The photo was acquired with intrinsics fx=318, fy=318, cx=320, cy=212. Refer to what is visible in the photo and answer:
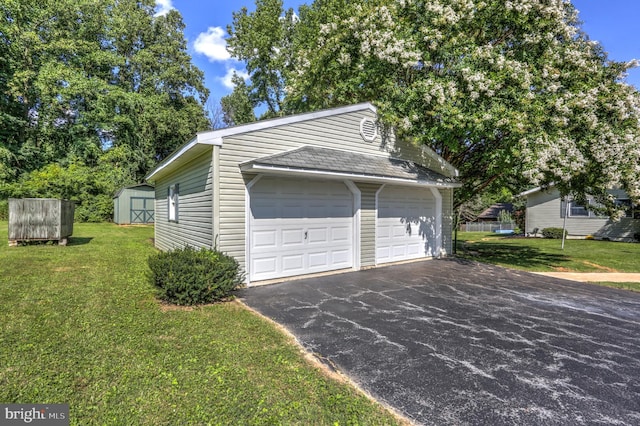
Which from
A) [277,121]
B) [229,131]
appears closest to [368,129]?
[277,121]

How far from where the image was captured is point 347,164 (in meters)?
8.09

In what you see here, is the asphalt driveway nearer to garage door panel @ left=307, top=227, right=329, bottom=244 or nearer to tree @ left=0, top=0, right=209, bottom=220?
garage door panel @ left=307, top=227, right=329, bottom=244

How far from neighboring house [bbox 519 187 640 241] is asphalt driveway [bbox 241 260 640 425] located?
50.1ft

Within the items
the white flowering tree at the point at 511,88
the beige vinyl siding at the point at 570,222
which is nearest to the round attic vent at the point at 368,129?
the white flowering tree at the point at 511,88

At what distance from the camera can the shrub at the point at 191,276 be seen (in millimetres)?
5574

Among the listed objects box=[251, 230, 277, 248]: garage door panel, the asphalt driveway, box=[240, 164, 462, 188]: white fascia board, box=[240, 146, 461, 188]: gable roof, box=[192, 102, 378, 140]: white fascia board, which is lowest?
the asphalt driveway

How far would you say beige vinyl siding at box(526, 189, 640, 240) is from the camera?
19.1 metres

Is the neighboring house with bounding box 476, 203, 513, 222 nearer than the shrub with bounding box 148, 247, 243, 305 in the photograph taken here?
No

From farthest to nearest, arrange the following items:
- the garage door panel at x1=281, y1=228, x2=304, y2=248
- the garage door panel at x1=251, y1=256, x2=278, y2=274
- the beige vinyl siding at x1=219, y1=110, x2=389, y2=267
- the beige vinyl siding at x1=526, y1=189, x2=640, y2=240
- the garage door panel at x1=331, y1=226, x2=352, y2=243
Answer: the beige vinyl siding at x1=526, y1=189, x2=640, y2=240, the garage door panel at x1=331, y1=226, x2=352, y2=243, the garage door panel at x1=281, y1=228, x2=304, y2=248, the garage door panel at x1=251, y1=256, x2=278, y2=274, the beige vinyl siding at x1=219, y1=110, x2=389, y2=267

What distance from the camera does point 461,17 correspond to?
10.1 metres

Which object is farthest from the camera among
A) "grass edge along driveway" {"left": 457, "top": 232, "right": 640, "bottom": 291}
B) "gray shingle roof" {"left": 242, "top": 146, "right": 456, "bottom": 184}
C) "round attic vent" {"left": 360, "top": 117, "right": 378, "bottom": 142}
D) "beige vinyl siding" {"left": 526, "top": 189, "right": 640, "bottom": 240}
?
"beige vinyl siding" {"left": 526, "top": 189, "right": 640, "bottom": 240}

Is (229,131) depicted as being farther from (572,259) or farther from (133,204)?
(133,204)

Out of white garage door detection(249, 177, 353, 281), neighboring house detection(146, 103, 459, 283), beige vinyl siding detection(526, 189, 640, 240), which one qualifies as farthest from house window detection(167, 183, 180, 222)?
beige vinyl siding detection(526, 189, 640, 240)

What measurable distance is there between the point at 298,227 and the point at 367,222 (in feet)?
7.29
